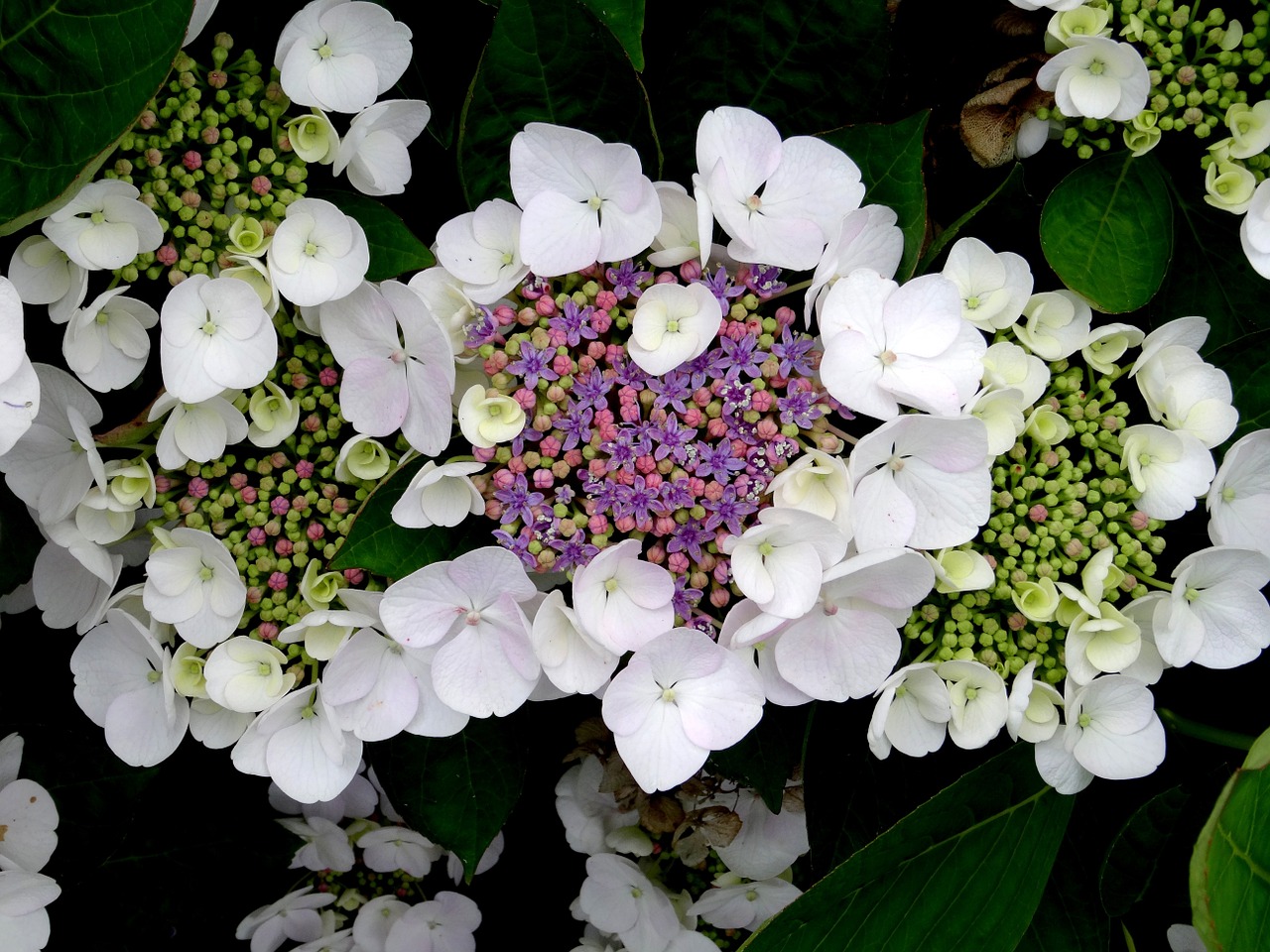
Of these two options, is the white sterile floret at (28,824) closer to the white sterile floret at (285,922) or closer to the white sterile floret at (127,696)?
the white sterile floret at (127,696)

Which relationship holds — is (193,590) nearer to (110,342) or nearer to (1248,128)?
(110,342)

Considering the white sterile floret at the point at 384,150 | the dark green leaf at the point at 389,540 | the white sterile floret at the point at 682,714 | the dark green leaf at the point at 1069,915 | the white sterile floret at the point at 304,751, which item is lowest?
the dark green leaf at the point at 1069,915

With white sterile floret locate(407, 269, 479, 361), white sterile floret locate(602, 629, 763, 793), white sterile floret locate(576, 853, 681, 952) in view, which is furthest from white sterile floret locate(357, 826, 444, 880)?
white sterile floret locate(407, 269, 479, 361)

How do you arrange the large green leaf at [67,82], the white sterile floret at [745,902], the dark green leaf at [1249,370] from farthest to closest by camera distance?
the white sterile floret at [745,902] → the dark green leaf at [1249,370] → the large green leaf at [67,82]

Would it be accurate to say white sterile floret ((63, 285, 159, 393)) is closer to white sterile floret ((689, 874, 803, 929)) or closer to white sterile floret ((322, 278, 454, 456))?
white sterile floret ((322, 278, 454, 456))

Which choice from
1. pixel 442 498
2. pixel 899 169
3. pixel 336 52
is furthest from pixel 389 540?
pixel 899 169

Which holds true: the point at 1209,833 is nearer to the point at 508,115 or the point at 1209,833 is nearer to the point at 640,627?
the point at 640,627

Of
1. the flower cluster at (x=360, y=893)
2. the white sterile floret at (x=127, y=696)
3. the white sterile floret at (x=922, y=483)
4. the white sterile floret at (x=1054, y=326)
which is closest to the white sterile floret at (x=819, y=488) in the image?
the white sterile floret at (x=922, y=483)
